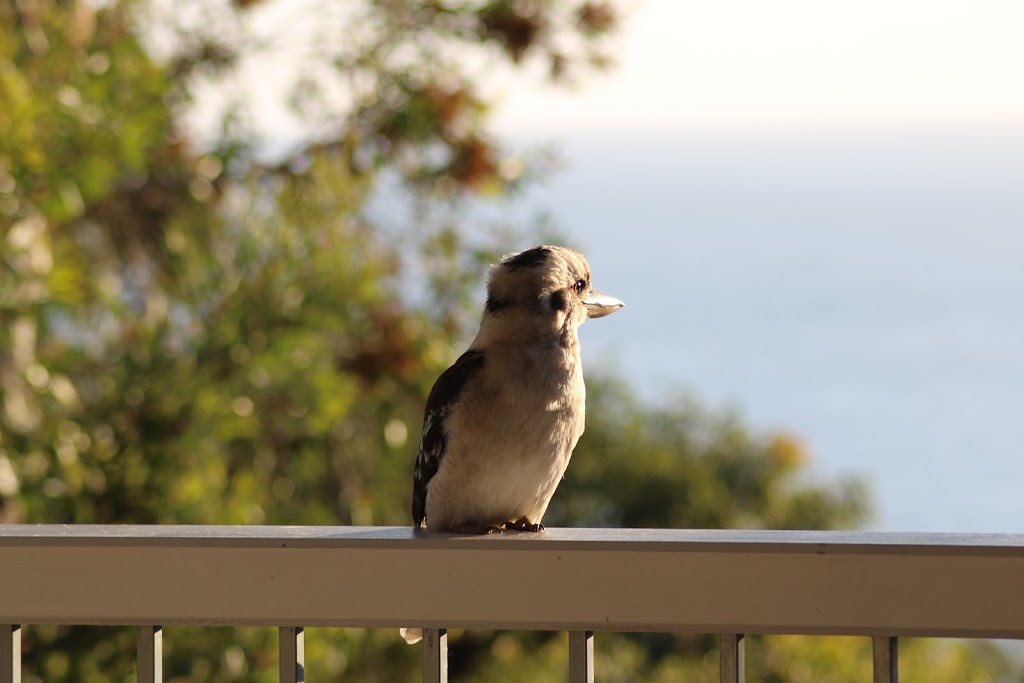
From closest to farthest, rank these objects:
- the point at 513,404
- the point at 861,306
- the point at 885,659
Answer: the point at 885,659 < the point at 513,404 < the point at 861,306

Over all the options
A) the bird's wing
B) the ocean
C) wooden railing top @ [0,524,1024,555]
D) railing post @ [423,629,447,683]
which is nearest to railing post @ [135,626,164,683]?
wooden railing top @ [0,524,1024,555]

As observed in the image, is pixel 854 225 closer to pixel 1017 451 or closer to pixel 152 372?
pixel 1017 451

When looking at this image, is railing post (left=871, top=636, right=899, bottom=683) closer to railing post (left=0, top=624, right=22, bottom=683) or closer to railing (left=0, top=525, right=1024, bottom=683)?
→ railing (left=0, top=525, right=1024, bottom=683)

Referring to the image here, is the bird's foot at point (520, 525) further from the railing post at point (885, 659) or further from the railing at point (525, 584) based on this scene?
the railing post at point (885, 659)

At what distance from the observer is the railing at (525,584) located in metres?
1.31

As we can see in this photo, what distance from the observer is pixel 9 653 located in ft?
4.72

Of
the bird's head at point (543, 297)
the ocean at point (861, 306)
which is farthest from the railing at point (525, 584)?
the ocean at point (861, 306)

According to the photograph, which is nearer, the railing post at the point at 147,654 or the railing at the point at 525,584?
the railing at the point at 525,584

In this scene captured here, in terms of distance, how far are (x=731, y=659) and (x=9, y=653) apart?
2.59 ft

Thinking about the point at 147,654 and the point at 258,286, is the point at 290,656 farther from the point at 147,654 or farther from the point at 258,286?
the point at 258,286

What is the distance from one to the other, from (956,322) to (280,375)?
24.7m

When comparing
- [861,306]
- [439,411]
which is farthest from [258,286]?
[861,306]

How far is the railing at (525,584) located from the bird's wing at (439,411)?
0.64 metres

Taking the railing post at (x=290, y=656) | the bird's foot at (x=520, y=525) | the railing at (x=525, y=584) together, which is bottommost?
the railing post at (x=290, y=656)
